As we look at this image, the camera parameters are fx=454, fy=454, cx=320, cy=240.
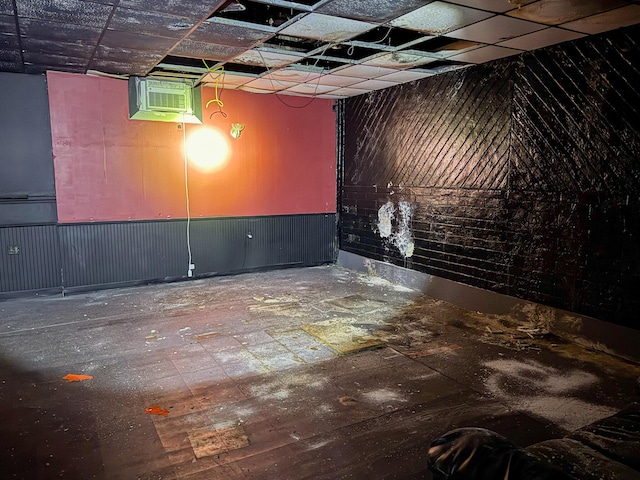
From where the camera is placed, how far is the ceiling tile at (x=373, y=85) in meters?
6.21

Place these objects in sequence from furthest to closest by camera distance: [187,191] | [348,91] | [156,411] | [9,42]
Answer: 1. [348,91]
2. [187,191]
3. [9,42]
4. [156,411]

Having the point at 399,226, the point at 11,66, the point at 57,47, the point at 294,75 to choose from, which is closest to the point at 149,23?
the point at 57,47

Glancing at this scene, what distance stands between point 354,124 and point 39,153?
453 cm

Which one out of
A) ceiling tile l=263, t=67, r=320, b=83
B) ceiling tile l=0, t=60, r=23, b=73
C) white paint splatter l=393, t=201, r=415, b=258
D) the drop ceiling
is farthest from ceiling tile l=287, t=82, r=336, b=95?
ceiling tile l=0, t=60, r=23, b=73

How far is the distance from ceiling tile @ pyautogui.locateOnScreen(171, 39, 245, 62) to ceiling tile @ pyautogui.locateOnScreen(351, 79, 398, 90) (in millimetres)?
2093

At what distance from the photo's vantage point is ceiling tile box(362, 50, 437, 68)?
15.7ft

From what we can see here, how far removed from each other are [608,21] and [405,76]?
2.52 meters

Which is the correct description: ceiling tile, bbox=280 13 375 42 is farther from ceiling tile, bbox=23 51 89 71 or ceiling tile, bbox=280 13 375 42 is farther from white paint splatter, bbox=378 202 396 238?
white paint splatter, bbox=378 202 396 238

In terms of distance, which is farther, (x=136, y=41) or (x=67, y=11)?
(x=136, y=41)

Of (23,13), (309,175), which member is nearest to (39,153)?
(23,13)

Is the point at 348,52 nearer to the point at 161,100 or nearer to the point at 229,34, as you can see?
the point at 229,34

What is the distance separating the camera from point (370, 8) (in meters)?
3.51

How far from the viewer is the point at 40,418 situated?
297 centimetres

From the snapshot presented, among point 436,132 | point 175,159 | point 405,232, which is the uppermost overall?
point 436,132
